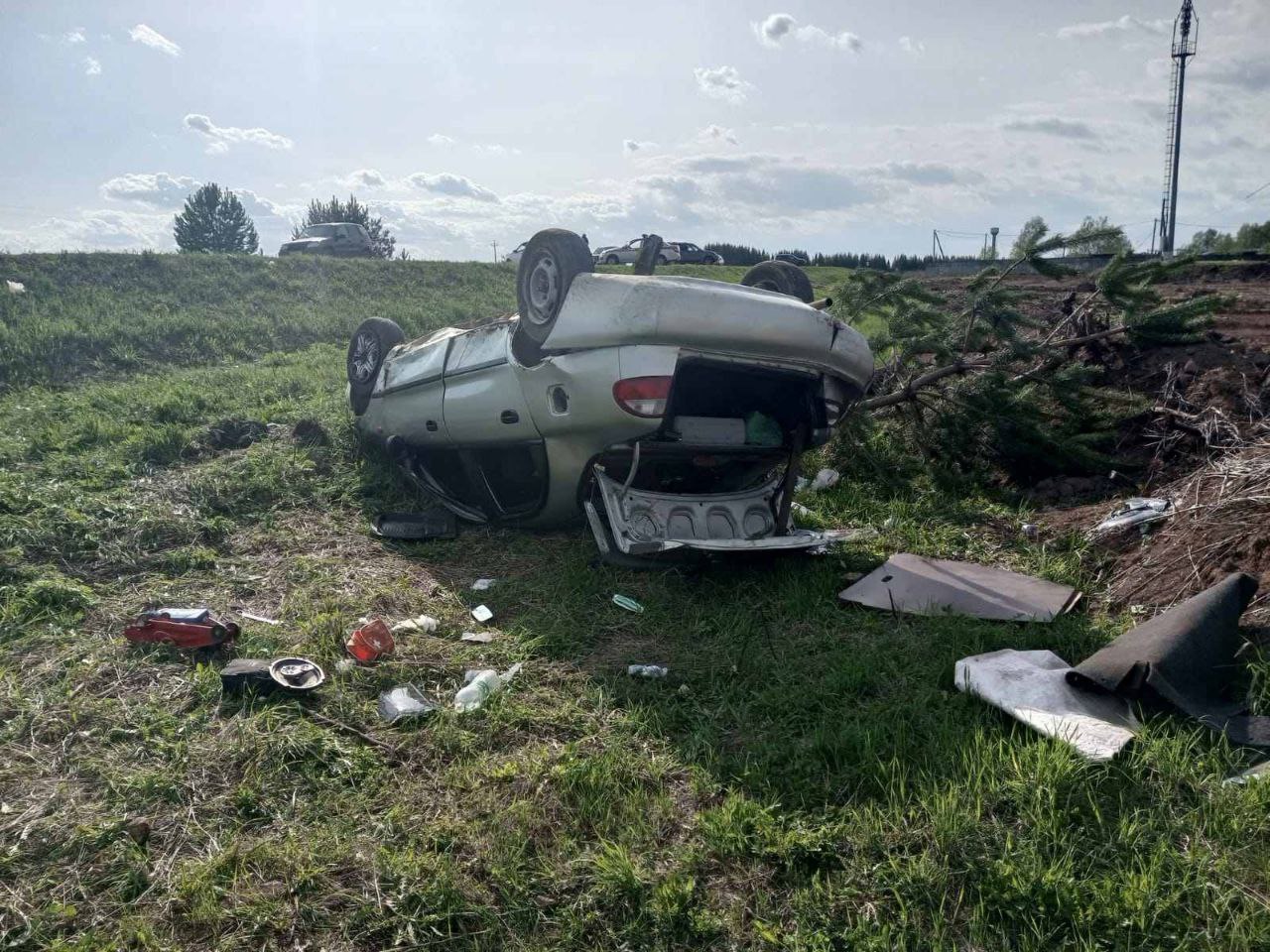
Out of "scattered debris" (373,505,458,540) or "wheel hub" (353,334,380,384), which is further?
"wheel hub" (353,334,380,384)

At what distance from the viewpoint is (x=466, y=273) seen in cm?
2141

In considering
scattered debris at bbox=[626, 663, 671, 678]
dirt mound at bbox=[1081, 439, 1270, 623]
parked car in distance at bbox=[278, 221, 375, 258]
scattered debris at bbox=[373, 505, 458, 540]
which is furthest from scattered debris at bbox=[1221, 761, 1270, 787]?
parked car in distance at bbox=[278, 221, 375, 258]

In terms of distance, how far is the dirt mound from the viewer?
3898 millimetres

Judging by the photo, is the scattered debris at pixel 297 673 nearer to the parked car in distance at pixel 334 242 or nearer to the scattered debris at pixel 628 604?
the scattered debris at pixel 628 604

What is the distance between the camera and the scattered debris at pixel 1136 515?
4730 mm

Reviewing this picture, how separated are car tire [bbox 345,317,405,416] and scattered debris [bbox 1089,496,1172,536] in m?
4.97

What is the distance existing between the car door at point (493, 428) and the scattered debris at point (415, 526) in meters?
0.28

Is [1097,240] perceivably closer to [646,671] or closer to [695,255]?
[646,671]

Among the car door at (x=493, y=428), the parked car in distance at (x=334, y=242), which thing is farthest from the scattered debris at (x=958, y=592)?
the parked car in distance at (x=334, y=242)

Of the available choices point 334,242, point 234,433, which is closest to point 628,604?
point 234,433

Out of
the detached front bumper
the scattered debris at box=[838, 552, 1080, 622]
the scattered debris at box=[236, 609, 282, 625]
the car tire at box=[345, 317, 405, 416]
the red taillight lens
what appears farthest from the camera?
the car tire at box=[345, 317, 405, 416]

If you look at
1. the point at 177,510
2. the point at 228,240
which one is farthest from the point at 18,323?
the point at 228,240

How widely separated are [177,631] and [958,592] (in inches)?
138

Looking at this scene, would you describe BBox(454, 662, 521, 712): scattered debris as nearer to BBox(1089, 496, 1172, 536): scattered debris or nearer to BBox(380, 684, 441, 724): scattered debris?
BBox(380, 684, 441, 724): scattered debris
